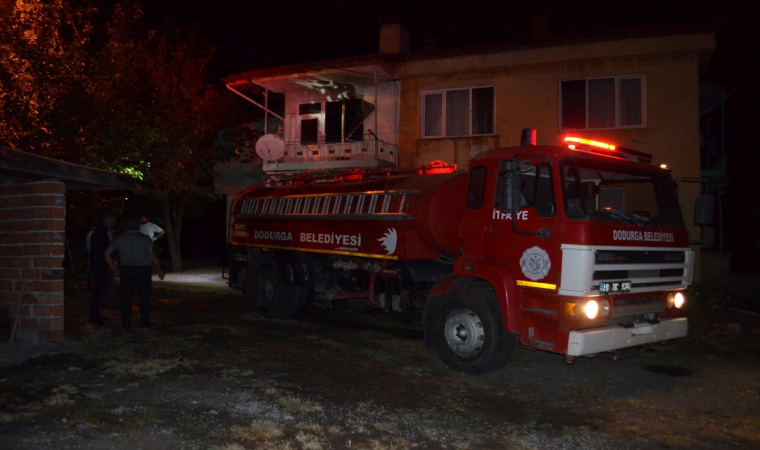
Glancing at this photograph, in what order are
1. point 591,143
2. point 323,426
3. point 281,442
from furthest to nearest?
point 591,143 → point 323,426 → point 281,442

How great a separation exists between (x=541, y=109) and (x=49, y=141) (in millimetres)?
11929

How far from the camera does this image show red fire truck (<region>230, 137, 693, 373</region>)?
20.3ft

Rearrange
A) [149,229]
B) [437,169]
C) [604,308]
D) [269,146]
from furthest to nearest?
[269,146] → [149,229] → [437,169] → [604,308]

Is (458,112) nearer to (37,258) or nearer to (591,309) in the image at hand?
(591,309)

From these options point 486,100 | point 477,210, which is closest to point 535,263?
point 477,210

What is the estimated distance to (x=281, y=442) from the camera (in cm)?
475

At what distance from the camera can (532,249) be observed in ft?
21.4

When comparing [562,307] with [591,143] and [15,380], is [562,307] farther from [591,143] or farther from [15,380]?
[15,380]

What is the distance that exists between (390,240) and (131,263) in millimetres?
4033

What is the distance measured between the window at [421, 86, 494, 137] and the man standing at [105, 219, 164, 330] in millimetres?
10435

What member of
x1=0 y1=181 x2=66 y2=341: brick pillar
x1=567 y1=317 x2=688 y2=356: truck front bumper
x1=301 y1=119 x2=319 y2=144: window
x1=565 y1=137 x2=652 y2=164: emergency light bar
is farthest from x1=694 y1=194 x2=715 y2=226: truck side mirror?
x1=301 y1=119 x2=319 y2=144: window

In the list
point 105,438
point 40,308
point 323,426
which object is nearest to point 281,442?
point 323,426

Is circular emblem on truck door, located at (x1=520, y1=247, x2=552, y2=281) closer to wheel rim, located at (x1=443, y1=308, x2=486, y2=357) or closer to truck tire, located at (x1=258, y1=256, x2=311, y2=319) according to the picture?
wheel rim, located at (x1=443, y1=308, x2=486, y2=357)

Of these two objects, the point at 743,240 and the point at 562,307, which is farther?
the point at 743,240
